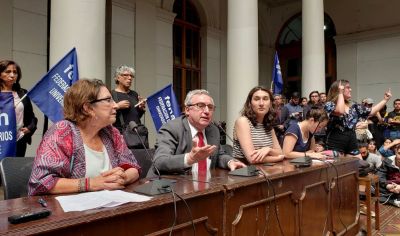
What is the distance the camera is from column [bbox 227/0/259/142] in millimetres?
5660

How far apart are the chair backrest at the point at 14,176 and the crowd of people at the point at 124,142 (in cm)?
27

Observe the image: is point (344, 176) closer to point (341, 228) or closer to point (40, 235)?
point (341, 228)

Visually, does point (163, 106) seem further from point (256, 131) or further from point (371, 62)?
point (371, 62)

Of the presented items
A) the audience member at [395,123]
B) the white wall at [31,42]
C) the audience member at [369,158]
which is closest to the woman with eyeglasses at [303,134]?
the audience member at [369,158]

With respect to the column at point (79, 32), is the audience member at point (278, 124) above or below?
below

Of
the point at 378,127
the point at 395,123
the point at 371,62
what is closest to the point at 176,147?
the point at 395,123

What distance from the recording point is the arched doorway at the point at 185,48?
28.2 feet

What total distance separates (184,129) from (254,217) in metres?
0.72

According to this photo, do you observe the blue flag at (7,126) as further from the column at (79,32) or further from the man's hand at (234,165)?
the man's hand at (234,165)

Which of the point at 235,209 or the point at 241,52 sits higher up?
the point at 241,52

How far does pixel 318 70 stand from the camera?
7.72m

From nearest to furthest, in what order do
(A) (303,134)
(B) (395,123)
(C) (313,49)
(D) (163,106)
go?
(A) (303,134)
(D) (163,106)
(B) (395,123)
(C) (313,49)

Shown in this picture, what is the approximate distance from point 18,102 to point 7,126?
8.5 inches

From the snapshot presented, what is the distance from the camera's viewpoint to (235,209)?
171cm
